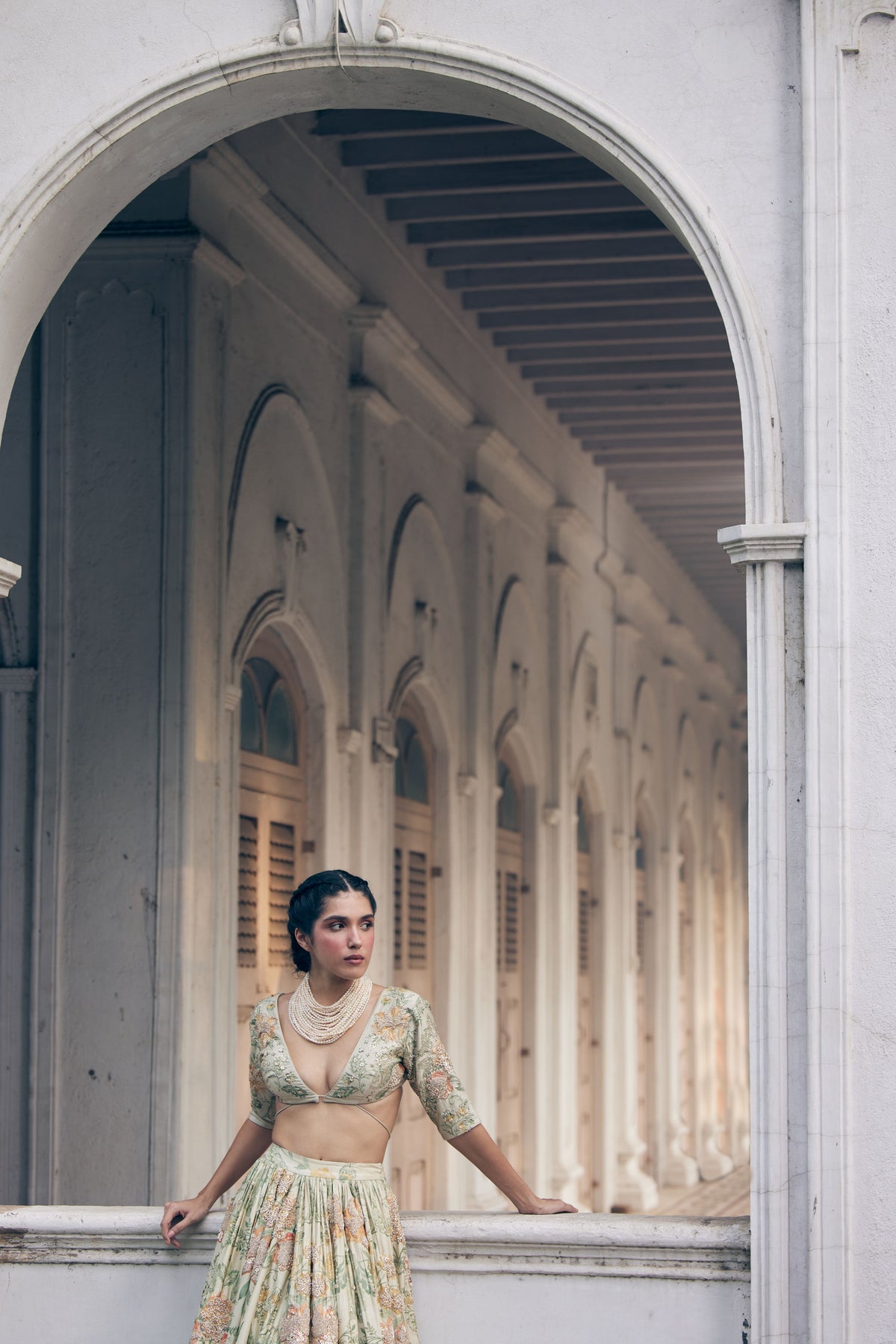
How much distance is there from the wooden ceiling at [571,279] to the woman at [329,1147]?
3619 mm

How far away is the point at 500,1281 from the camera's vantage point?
5.04 m

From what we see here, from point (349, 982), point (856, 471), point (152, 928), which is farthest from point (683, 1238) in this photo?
point (152, 928)

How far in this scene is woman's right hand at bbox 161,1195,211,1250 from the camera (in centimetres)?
504

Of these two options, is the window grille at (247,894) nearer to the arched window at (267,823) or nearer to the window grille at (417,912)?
the arched window at (267,823)

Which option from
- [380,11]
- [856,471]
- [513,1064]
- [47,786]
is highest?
[380,11]

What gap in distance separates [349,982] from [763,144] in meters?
2.52

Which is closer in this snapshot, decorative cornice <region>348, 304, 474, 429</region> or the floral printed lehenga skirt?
the floral printed lehenga skirt

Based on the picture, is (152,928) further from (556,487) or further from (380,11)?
(556,487)

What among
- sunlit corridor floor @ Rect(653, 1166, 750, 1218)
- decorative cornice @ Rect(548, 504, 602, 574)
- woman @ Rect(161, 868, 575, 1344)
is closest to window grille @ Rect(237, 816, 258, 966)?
Answer: woman @ Rect(161, 868, 575, 1344)

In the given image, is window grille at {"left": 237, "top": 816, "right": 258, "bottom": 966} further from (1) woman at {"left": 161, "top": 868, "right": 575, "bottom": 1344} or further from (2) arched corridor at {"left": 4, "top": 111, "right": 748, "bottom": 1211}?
(1) woman at {"left": 161, "top": 868, "right": 575, "bottom": 1344}

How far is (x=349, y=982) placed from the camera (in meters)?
4.79

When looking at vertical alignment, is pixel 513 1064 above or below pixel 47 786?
below

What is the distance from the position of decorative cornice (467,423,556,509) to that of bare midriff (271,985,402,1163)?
8.59 m

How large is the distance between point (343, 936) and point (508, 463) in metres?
9.41
